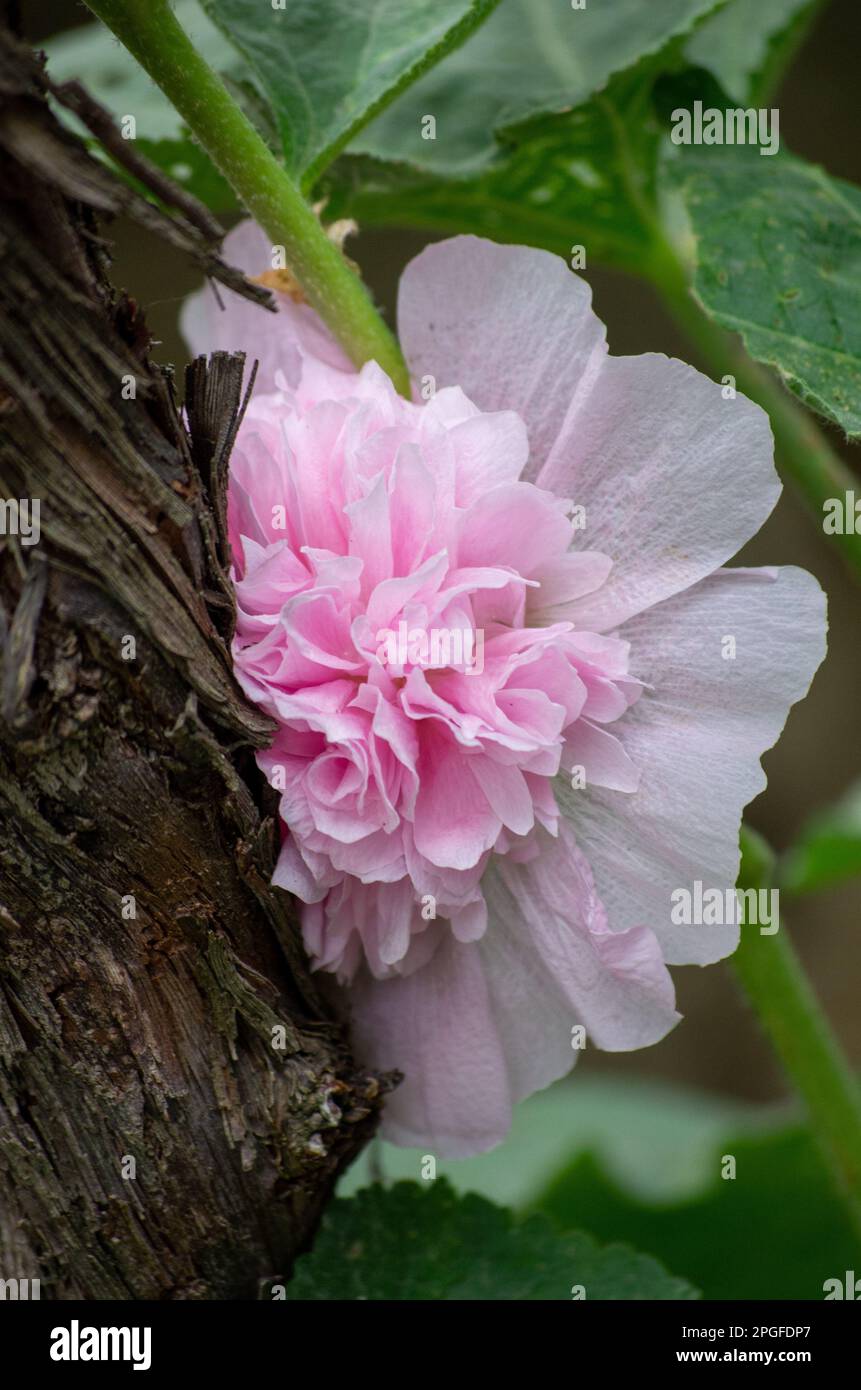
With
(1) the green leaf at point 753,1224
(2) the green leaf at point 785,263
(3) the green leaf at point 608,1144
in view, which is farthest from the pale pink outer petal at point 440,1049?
(1) the green leaf at point 753,1224

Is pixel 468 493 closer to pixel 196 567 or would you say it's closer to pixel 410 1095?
pixel 196 567

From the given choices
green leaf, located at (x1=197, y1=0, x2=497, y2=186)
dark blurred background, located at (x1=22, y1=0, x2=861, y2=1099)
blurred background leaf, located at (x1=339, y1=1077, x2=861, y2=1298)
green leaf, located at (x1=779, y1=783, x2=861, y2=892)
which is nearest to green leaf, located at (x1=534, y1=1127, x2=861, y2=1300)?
blurred background leaf, located at (x1=339, y1=1077, x2=861, y2=1298)

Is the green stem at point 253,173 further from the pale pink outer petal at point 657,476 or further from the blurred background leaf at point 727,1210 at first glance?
the blurred background leaf at point 727,1210

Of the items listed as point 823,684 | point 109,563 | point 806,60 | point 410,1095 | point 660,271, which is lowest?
point 410,1095

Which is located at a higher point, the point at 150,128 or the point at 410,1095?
the point at 150,128

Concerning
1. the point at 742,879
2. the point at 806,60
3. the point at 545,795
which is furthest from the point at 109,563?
the point at 806,60

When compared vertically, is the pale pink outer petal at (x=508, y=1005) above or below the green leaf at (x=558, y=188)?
below
